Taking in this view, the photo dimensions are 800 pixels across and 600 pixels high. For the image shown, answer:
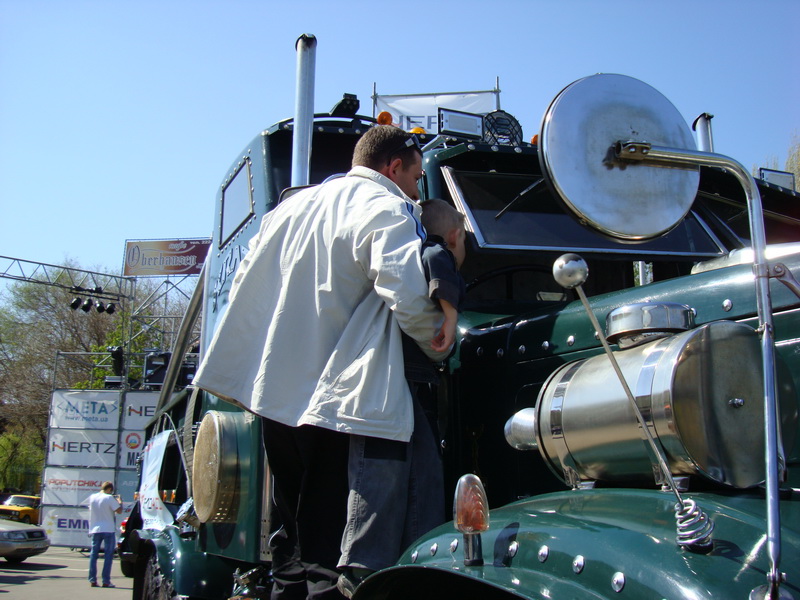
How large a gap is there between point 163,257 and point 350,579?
28.8m

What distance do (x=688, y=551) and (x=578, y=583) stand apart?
0.20m

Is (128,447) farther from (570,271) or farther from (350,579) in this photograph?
(570,271)

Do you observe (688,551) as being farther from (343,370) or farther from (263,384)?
(263,384)

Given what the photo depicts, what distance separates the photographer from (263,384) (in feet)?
7.28

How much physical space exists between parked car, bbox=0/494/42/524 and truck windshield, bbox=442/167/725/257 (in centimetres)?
2130

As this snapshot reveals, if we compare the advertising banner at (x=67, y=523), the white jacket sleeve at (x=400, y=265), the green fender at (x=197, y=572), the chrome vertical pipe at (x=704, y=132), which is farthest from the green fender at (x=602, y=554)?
the advertising banner at (x=67, y=523)

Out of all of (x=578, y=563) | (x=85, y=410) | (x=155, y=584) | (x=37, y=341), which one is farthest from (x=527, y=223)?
(x=37, y=341)

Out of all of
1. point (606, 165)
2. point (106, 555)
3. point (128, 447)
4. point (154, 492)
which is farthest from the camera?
point (128, 447)

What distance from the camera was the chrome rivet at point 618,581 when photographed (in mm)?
1385

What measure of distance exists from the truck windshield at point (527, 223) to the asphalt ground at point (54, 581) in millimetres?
8898

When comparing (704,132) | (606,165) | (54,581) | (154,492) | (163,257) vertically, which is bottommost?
(54,581)

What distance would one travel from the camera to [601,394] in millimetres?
1811

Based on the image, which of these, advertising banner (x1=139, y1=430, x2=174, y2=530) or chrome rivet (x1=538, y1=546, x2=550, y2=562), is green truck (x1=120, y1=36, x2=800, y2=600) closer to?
chrome rivet (x1=538, y1=546, x2=550, y2=562)

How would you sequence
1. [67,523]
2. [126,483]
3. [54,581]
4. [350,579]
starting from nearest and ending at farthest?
1. [350,579]
2. [54,581]
3. [126,483]
4. [67,523]
